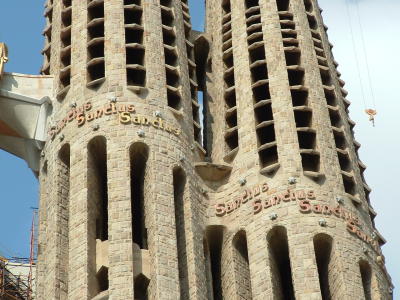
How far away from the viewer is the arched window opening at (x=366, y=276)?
4344cm

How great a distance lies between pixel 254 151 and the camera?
45906mm

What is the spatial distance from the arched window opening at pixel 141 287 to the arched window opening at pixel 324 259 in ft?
17.6

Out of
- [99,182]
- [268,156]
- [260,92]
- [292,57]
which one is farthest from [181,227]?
[292,57]

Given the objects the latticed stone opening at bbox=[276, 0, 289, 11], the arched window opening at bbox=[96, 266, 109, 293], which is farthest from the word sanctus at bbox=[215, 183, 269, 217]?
the latticed stone opening at bbox=[276, 0, 289, 11]

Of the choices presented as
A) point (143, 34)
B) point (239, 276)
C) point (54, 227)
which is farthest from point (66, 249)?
point (143, 34)

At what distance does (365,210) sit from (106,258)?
8636mm

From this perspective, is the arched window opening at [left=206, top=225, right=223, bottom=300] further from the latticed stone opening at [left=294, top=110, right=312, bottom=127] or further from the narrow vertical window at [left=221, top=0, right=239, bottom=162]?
the latticed stone opening at [left=294, top=110, right=312, bottom=127]

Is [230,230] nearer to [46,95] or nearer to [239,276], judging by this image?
[239,276]

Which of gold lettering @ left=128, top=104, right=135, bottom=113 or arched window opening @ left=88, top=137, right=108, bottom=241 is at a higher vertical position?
gold lettering @ left=128, top=104, right=135, bottom=113

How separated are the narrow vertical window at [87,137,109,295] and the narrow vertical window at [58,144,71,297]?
88 cm

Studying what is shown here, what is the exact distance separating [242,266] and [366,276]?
3630 mm

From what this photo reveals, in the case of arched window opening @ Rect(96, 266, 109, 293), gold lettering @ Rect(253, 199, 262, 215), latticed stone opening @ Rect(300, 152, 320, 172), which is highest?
latticed stone opening @ Rect(300, 152, 320, 172)

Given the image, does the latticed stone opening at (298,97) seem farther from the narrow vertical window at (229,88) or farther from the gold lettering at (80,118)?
the gold lettering at (80,118)

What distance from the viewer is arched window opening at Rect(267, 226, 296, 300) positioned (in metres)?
43.2
